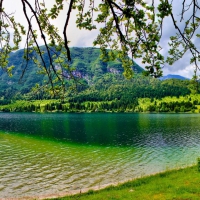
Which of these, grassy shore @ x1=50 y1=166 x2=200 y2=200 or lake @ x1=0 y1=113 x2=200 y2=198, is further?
lake @ x1=0 y1=113 x2=200 y2=198

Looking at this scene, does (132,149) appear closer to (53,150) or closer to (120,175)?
(53,150)

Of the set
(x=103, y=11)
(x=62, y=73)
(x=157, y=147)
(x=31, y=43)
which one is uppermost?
(x=103, y=11)

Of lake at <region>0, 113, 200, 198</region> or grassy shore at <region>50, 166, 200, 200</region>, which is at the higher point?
grassy shore at <region>50, 166, 200, 200</region>

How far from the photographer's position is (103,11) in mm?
5730

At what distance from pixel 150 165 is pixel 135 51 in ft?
111

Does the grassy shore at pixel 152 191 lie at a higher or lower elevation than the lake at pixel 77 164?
higher

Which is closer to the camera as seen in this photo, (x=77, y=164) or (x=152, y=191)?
(x=152, y=191)

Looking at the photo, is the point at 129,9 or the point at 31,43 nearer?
the point at 129,9

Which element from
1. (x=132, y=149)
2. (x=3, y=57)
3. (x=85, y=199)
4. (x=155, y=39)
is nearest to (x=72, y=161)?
(x=132, y=149)

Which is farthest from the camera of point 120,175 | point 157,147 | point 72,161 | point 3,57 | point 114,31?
point 157,147

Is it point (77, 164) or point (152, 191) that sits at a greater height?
point (152, 191)

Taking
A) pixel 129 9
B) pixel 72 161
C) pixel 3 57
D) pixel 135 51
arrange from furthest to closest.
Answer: pixel 72 161, pixel 3 57, pixel 135 51, pixel 129 9

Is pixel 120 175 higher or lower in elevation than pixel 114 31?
lower

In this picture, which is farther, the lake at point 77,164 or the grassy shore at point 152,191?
the lake at point 77,164
